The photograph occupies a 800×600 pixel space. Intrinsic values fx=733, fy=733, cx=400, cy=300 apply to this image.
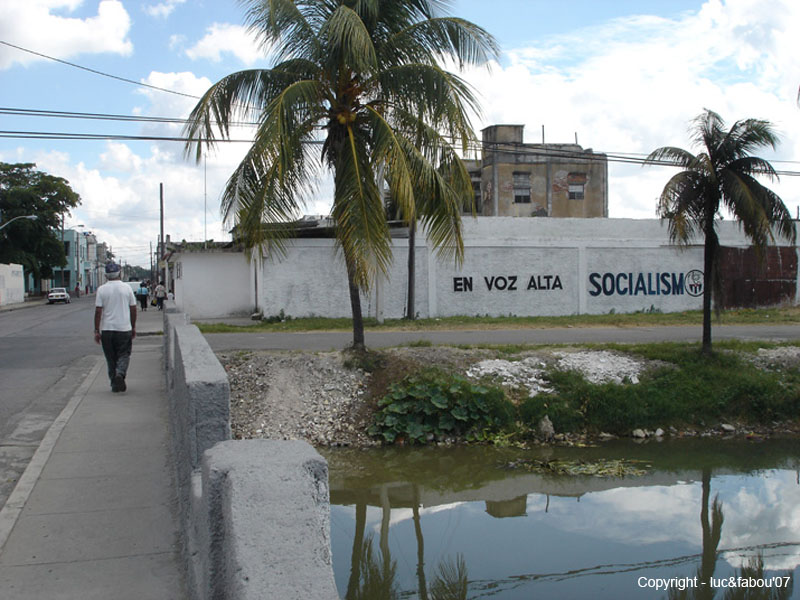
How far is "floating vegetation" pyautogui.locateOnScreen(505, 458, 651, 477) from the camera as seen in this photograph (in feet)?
32.8

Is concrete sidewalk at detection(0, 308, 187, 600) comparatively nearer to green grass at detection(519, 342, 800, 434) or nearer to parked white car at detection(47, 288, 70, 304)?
green grass at detection(519, 342, 800, 434)

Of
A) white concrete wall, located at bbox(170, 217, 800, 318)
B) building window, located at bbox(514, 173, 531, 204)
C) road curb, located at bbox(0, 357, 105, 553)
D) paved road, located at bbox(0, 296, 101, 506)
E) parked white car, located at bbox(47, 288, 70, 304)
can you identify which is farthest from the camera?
parked white car, located at bbox(47, 288, 70, 304)

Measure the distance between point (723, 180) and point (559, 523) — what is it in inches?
310

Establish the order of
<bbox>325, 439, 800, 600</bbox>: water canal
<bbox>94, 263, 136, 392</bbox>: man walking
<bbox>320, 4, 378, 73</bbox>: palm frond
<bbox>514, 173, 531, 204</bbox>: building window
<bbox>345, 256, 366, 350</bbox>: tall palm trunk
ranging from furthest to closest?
<bbox>514, 173, 531, 204</bbox>: building window, <bbox>345, 256, 366, 350</bbox>: tall palm trunk, <bbox>320, 4, 378, 73</bbox>: palm frond, <bbox>94, 263, 136, 392</bbox>: man walking, <bbox>325, 439, 800, 600</bbox>: water canal

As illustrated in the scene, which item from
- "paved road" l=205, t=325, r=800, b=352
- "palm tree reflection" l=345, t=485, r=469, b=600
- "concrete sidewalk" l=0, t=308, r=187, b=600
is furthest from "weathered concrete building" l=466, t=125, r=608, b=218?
"concrete sidewalk" l=0, t=308, r=187, b=600

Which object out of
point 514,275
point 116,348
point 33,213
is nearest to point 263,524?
point 116,348

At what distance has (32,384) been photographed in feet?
39.0

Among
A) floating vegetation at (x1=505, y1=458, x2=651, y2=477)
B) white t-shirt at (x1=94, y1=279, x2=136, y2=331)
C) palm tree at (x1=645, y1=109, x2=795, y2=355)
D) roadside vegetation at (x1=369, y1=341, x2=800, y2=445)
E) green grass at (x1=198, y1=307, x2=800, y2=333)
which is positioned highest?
palm tree at (x1=645, y1=109, x2=795, y2=355)

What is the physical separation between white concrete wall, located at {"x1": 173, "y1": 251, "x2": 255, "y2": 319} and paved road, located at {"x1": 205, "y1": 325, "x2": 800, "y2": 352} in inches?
315

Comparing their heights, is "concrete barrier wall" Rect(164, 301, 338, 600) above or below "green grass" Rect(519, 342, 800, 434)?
above

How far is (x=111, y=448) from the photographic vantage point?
22.1 feet

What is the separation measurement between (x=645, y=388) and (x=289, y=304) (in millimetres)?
13961

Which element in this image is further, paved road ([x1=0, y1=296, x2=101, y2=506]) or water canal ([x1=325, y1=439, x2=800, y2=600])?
paved road ([x1=0, y1=296, x2=101, y2=506])

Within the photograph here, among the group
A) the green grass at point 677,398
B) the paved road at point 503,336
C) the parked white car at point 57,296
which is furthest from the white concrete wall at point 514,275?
the parked white car at point 57,296
